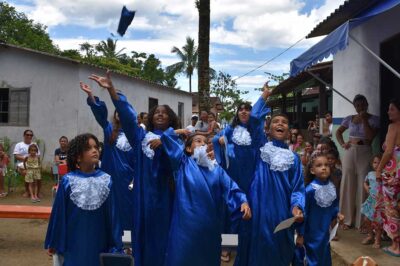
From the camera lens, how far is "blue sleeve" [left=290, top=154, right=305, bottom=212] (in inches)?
149

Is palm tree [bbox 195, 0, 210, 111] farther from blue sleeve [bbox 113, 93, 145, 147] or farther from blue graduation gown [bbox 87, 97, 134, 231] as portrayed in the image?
blue sleeve [bbox 113, 93, 145, 147]

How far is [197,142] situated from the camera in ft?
12.3

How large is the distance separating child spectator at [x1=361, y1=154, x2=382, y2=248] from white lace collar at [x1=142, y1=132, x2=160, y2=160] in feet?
10.7

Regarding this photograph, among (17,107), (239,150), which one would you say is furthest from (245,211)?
(17,107)

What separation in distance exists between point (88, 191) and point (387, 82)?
5.17m

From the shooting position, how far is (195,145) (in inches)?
147

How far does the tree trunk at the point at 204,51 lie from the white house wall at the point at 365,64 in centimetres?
308

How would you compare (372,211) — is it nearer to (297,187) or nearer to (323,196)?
(323,196)

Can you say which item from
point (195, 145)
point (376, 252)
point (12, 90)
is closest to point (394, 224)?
point (376, 252)

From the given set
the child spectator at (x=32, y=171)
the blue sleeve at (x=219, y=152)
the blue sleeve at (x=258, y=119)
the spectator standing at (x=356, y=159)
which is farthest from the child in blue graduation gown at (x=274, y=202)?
the child spectator at (x=32, y=171)

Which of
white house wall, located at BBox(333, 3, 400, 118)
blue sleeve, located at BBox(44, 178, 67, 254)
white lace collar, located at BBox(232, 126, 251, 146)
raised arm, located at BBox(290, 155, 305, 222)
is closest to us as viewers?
blue sleeve, located at BBox(44, 178, 67, 254)

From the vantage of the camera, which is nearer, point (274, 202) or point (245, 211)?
point (245, 211)

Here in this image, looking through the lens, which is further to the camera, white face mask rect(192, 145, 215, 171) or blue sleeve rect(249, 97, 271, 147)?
blue sleeve rect(249, 97, 271, 147)

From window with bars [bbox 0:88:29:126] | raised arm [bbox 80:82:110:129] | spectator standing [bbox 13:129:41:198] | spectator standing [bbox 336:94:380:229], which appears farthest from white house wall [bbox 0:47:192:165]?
spectator standing [bbox 336:94:380:229]
